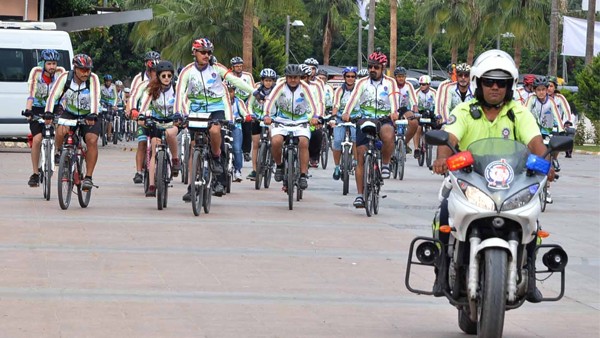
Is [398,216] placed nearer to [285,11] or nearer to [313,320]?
[313,320]

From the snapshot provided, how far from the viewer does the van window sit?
3127 cm

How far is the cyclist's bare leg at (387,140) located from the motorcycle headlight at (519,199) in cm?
1015

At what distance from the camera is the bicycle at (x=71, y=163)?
16.1 m

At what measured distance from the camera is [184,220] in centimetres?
1556

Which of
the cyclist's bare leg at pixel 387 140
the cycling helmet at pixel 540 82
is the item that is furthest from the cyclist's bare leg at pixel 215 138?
the cycling helmet at pixel 540 82

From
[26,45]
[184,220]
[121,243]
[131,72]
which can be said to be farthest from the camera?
[131,72]

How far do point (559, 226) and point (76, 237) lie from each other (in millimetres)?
5741

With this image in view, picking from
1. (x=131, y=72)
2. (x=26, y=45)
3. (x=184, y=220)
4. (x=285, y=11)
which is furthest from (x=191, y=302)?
(x=131, y=72)

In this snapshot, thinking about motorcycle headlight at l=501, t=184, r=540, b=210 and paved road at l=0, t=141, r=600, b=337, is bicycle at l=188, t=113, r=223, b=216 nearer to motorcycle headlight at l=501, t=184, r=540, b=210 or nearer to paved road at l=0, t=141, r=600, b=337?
paved road at l=0, t=141, r=600, b=337

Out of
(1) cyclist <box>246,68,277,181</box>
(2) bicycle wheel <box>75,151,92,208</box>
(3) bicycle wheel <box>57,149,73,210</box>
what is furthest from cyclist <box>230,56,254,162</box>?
(3) bicycle wheel <box>57,149,73,210</box>

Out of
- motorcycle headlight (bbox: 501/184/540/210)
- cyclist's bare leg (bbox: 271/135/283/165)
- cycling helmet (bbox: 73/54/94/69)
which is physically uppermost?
cycling helmet (bbox: 73/54/94/69)

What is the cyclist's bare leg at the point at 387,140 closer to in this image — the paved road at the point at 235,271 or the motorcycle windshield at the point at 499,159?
the paved road at the point at 235,271

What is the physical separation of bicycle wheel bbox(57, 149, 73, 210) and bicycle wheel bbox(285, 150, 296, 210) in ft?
8.33

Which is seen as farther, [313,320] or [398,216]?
[398,216]
